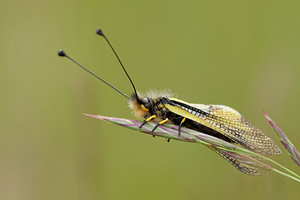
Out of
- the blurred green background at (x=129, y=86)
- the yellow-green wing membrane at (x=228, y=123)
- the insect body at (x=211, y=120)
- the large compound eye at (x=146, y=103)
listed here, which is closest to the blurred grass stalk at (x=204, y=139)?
the insect body at (x=211, y=120)

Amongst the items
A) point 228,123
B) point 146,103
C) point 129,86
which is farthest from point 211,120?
point 129,86

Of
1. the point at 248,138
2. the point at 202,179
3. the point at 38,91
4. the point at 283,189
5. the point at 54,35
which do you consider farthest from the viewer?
the point at 54,35

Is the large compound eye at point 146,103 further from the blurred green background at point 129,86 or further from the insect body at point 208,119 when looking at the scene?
the blurred green background at point 129,86

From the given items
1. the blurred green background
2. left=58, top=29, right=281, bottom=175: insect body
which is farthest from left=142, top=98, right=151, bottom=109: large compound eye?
the blurred green background

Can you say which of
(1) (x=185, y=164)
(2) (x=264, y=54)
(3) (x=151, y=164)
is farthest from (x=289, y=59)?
(3) (x=151, y=164)

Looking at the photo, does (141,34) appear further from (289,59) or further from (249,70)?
(289,59)

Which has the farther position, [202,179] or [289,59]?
[289,59]

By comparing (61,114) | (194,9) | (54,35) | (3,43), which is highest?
(194,9)

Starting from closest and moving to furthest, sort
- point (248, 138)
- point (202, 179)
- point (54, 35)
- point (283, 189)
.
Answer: point (248, 138) → point (283, 189) → point (202, 179) → point (54, 35)
